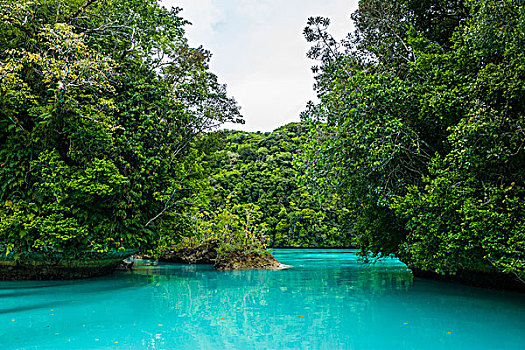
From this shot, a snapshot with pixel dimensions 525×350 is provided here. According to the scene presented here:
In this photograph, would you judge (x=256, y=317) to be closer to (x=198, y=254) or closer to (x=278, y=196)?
(x=198, y=254)

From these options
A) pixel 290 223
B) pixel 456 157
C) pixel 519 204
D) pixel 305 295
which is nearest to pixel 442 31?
pixel 456 157

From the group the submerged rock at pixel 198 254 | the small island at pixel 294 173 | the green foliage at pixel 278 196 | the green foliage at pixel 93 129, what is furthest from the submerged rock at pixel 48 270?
the green foliage at pixel 278 196

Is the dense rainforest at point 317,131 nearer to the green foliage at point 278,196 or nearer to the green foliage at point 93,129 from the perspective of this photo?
the green foliage at point 93,129

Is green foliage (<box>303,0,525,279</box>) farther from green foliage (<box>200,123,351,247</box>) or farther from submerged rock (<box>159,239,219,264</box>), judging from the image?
green foliage (<box>200,123,351,247</box>)

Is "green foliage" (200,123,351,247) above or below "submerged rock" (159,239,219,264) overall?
above

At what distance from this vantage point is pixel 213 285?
1204 cm

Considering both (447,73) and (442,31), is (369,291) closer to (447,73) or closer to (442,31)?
(447,73)

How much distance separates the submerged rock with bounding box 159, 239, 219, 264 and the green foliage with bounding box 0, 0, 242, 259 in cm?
695

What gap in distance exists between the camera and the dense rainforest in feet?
22.7

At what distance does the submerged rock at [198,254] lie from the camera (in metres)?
21.0

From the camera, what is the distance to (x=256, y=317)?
681 cm

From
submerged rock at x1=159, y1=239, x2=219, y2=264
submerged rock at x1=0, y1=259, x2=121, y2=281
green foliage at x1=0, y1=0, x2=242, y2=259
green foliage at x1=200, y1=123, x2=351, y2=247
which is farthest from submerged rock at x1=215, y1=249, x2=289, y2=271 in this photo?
green foliage at x1=200, y1=123, x2=351, y2=247

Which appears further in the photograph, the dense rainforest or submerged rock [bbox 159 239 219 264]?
submerged rock [bbox 159 239 219 264]

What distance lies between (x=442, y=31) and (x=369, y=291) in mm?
8357
